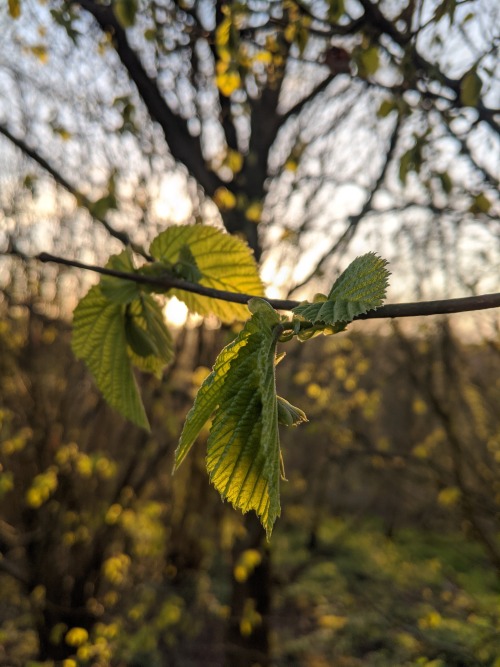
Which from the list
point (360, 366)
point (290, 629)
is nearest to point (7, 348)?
point (360, 366)

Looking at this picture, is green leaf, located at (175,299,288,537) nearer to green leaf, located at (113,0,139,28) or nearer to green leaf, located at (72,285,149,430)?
green leaf, located at (72,285,149,430)

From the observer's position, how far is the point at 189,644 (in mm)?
5949

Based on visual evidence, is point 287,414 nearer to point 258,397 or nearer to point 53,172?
point 258,397

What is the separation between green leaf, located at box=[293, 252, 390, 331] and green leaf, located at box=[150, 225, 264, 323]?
0.29 m

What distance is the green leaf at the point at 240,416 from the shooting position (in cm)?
54

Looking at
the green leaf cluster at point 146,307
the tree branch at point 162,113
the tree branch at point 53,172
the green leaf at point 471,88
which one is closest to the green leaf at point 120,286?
the green leaf cluster at point 146,307

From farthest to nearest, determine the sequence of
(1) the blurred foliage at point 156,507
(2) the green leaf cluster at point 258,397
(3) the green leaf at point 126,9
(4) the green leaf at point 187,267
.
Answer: (1) the blurred foliage at point 156,507, (3) the green leaf at point 126,9, (4) the green leaf at point 187,267, (2) the green leaf cluster at point 258,397

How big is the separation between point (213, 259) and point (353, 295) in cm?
37

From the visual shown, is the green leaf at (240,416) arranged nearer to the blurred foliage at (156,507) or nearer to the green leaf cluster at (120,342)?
the green leaf cluster at (120,342)

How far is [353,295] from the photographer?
0.54 meters

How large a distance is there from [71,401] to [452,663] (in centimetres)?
321

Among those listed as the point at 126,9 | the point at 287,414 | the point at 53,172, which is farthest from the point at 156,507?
the point at 287,414

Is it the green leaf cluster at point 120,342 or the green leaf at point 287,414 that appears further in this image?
the green leaf cluster at point 120,342

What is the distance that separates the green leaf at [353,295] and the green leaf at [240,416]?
4 cm
